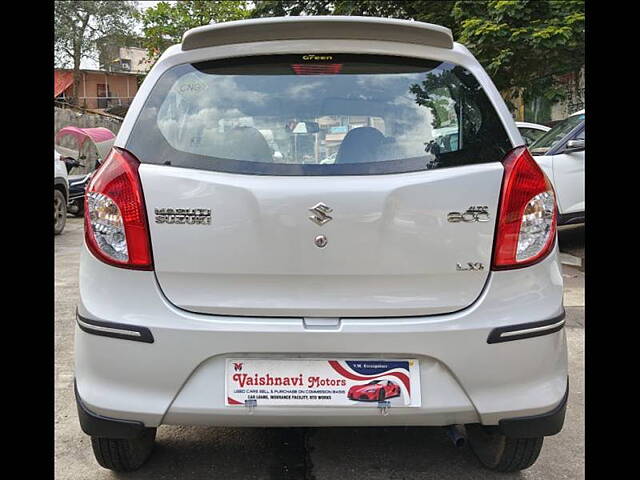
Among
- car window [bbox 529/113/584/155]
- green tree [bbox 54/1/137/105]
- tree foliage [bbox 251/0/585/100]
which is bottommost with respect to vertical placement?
car window [bbox 529/113/584/155]

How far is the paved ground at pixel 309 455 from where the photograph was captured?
2441mm

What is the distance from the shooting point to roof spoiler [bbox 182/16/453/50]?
6.89ft

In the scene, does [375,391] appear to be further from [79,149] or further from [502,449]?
[79,149]

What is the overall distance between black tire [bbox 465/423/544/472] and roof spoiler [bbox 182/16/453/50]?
56.7 inches

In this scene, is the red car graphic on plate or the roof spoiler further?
the roof spoiler

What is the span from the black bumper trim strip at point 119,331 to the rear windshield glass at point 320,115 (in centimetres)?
54

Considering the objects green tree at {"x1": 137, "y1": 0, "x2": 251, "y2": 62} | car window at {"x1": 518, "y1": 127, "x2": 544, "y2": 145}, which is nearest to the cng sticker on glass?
car window at {"x1": 518, "y1": 127, "x2": 544, "y2": 145}

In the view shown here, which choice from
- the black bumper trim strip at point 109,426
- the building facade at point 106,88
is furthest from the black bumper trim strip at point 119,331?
the building facade at point 106,88

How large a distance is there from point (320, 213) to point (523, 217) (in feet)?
2.16

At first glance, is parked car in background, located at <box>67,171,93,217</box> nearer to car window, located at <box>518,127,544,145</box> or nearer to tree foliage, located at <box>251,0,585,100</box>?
tree foliage, located at <box>251,0,585,100</box>

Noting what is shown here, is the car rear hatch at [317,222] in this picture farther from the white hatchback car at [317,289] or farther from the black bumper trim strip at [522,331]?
the black bumper trim strip at [522,331]

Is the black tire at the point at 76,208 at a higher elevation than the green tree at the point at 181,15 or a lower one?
lower

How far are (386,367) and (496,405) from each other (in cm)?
38

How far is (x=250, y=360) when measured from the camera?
6.30 feet
